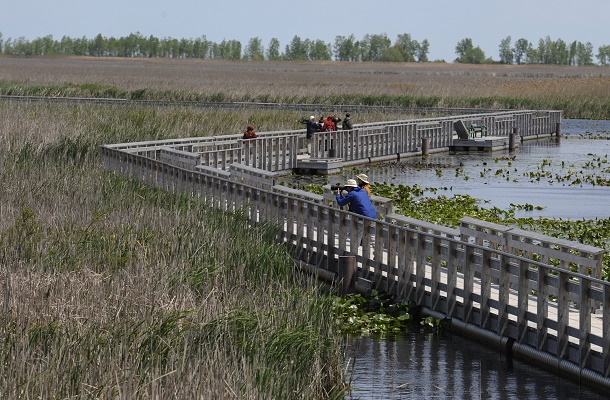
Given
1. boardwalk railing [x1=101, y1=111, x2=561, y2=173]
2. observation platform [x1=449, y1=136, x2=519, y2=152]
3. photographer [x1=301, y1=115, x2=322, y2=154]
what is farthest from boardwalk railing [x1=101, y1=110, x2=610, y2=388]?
observation platform [x1=449, y1=136, x2=519, y2=152]

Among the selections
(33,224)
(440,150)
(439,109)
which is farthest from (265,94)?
(33,224)

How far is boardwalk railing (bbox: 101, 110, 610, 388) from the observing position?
1265 centimetres

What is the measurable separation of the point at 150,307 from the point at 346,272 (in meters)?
4.84

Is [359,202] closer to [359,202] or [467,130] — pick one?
[359,202]

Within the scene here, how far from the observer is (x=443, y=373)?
1310 cm

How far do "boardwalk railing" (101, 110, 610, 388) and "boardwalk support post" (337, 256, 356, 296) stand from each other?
0.26m

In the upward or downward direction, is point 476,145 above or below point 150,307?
below

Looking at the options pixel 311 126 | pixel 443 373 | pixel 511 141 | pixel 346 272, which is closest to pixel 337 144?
pixel 311 126

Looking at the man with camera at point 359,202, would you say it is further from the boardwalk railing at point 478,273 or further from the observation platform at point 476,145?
the observation platform at point 476,145

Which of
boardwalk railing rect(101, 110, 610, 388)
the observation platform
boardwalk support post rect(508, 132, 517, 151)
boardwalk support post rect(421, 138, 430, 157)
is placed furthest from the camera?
boardwalk support post rect(508, 132, 517, 151)

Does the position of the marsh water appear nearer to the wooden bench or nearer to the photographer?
the wooden bench

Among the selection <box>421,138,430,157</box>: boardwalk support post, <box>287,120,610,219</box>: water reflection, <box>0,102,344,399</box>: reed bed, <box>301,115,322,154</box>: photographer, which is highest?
<box>301,115,322,154</box>: photographer

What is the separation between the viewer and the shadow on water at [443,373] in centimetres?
1223

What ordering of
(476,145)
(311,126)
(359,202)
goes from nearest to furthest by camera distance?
(359,202)
(311,126)
(476,145)
